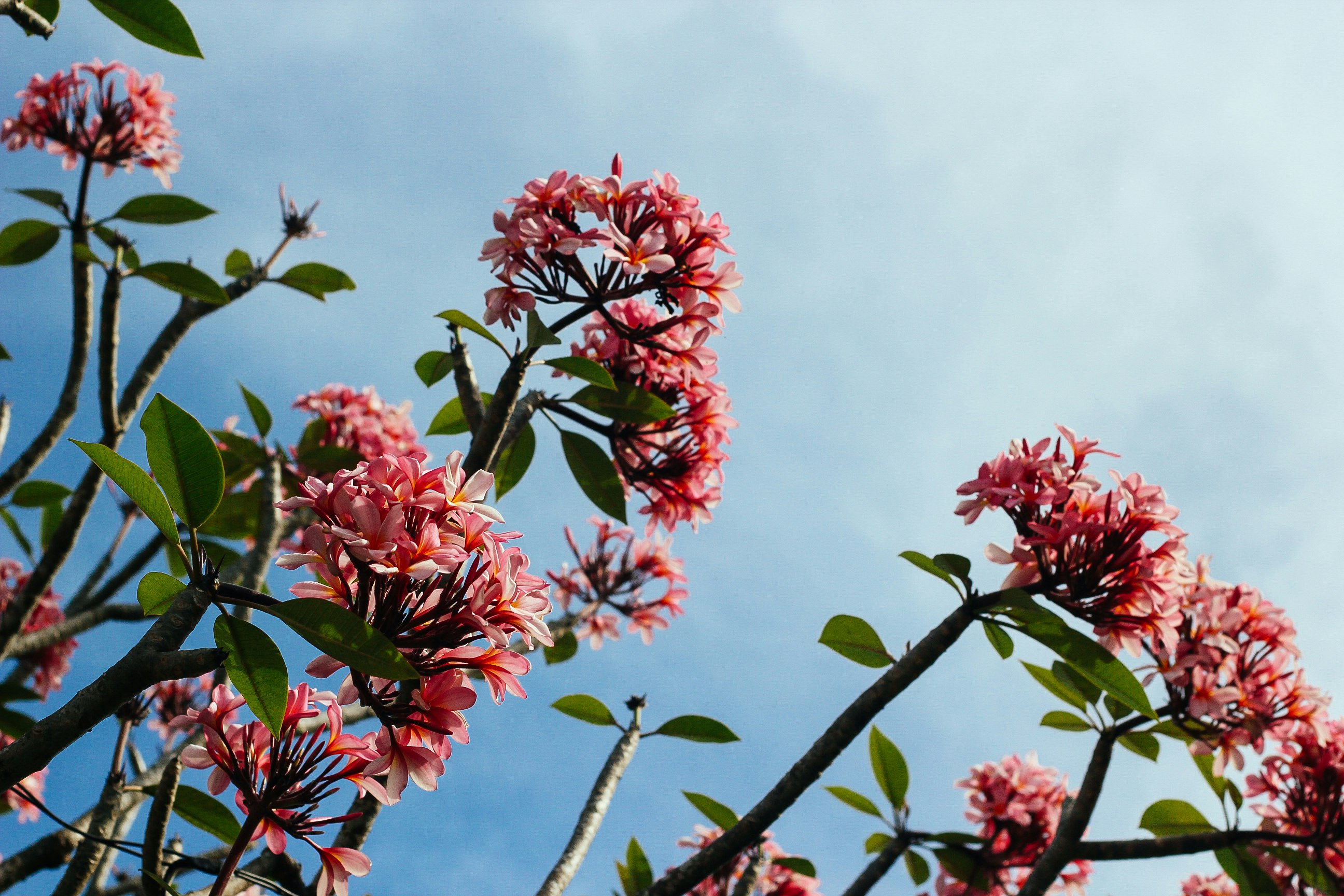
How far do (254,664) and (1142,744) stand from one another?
3.09 meters

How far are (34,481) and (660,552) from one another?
3.54 metres

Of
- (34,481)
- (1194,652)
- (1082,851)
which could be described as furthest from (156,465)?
(34,481)

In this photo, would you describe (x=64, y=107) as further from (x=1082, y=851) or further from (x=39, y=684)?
(x=1082, y=851)

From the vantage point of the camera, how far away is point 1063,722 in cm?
365

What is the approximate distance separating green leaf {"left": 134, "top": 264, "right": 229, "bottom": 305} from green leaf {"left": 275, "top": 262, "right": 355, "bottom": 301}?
1.05 ft

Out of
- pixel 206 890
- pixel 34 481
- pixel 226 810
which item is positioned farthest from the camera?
pixel 34 481

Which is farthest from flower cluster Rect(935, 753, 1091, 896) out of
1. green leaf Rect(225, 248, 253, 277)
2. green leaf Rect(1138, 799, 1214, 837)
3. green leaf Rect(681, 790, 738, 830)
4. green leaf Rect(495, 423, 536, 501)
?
green leaf Rect(225, 248, 253, 277)

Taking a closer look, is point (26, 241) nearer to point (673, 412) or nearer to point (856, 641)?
point (673, 412)

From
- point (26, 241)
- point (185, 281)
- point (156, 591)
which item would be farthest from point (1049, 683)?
point (26, 241)

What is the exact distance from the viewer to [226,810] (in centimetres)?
232

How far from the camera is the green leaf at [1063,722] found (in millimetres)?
3620

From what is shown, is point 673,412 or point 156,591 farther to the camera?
point 673,412

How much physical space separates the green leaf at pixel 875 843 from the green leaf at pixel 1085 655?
1431 millimetres

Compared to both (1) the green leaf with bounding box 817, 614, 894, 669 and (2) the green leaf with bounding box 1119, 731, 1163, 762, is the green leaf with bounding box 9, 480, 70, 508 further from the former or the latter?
(2) the green leaf with bounding box 1119, 731, 1163, 762
